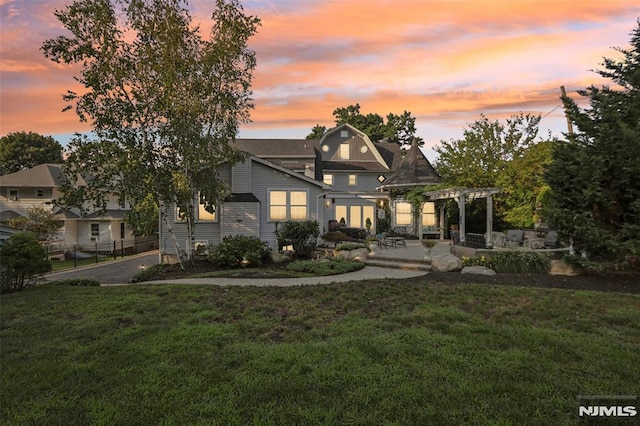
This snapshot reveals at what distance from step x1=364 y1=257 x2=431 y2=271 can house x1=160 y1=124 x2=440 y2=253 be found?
5.49 m

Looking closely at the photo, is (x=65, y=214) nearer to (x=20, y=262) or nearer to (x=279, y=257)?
(x=20, y=262)

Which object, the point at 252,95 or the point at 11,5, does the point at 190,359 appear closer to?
the point at 11,5

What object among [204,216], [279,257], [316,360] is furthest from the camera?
[204,216]

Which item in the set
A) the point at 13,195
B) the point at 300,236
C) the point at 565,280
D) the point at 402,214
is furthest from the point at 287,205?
the point at 13,195

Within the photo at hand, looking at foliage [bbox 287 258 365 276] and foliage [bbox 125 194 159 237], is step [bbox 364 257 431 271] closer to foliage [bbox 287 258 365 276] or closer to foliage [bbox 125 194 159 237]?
foliage [bbox 287 258 365 276]

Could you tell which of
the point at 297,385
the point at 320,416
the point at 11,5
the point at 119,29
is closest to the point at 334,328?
the point at 297,385

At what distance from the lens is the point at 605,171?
862 centimetres

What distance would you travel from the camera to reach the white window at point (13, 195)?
27.5 m

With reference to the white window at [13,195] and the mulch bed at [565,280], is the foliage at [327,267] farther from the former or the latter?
the white window at [13,195]

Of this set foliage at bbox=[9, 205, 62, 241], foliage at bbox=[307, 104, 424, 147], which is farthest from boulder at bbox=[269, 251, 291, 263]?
foliage at bbox=[307, 104, 424, 147]

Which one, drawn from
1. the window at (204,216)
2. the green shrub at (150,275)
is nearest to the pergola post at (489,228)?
the green shrub at (150,275)

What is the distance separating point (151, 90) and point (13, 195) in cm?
2571

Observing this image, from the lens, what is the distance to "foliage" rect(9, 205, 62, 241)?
23.2m

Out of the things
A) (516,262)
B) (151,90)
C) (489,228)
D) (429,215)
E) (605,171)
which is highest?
(151,90)
